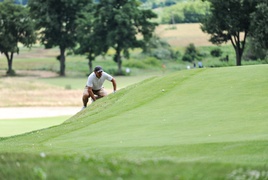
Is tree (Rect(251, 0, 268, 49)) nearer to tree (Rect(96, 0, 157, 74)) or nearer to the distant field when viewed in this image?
tree (Rect(96, 0, 157, 74))

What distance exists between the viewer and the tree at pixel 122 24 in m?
99.6

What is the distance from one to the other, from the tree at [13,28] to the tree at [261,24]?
4115 centimetres

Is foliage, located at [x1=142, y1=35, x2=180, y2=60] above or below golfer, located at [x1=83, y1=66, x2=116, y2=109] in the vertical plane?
below

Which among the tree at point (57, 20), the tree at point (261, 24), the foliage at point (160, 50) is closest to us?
the tree at point (261, 24)

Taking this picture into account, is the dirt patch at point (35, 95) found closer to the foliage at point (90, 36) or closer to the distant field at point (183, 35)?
the foliage at point (90, 36)

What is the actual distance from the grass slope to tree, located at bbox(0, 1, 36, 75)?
77.6 metres

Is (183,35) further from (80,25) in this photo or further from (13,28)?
(13,28)

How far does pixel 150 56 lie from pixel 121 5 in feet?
67.5

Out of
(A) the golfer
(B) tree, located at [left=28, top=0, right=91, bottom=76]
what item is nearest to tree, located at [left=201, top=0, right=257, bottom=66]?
(B) tree, located at [left=28, top=0, right=91, bottom=76]

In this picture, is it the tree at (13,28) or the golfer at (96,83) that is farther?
the tree at (13,28)

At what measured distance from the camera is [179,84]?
24.3 m

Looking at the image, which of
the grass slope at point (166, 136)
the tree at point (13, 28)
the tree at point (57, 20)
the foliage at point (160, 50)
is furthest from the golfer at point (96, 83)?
the foliage at point (160, 50)

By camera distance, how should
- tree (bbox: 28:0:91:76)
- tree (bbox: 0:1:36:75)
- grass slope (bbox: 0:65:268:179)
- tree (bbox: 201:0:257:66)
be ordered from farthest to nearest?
1. tree (bbox: 28:0:91:76)
2. tree (bbox: 0:1:36:75)
3. tree (bbox: 201:0:257:66)
4. grass slope (bbox: 0:65:268:179)

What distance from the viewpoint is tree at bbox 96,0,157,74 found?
99625 millimetres
